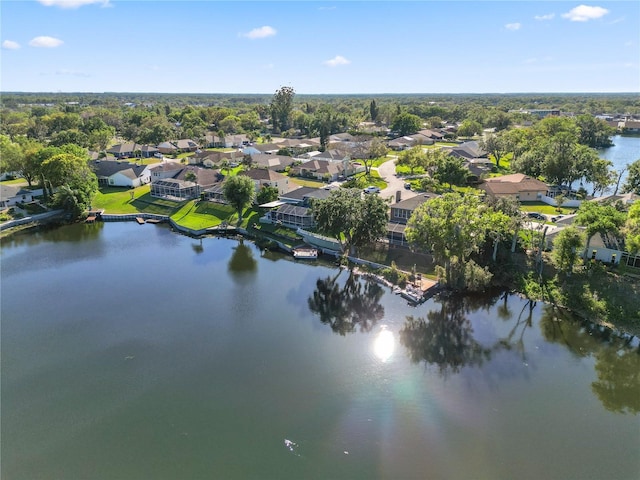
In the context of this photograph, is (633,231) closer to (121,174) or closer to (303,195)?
(303,195)

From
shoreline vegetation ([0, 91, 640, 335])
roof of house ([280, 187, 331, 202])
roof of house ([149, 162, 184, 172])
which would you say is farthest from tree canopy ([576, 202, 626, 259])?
roof of house ([149, 162, 184, 172])

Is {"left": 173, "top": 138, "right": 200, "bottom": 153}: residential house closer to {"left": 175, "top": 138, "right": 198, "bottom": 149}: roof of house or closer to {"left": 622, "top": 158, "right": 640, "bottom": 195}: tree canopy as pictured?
{"left": 175, "top": 138, "right": 198, "bottom": 149}: roof of house

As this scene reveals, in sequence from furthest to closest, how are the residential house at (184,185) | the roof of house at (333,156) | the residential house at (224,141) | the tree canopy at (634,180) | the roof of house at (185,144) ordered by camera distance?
the residential house at (224,141), the roof of house at (185,144), the roof of house at (333,156), the residential house at (184,185), the tree canopy at (634,180)

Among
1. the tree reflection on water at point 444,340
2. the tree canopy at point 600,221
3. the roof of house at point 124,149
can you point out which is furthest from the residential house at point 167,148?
the tree canopy at point 600,221

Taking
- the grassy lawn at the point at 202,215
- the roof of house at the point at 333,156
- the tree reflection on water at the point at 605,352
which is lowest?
the tree reflection on water at the point at 605,352

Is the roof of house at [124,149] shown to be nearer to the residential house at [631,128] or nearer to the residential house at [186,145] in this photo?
the residential house at [186,145]

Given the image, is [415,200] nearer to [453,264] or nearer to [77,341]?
[453,264]
